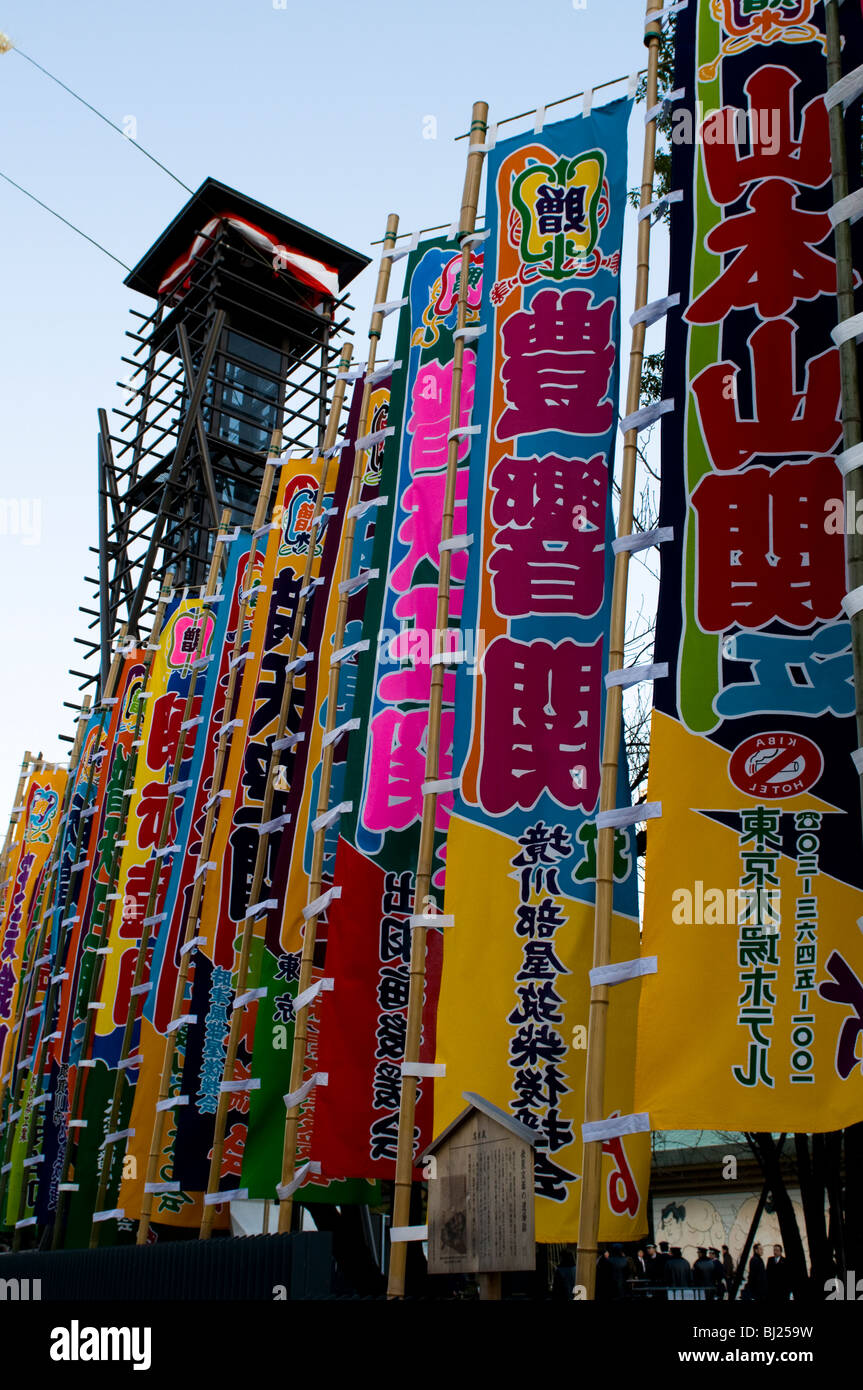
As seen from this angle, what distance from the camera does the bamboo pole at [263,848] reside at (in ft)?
36.1

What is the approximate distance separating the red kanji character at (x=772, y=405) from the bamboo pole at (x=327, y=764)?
4.53 meters

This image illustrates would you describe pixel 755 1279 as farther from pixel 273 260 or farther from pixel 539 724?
pixel 273 260

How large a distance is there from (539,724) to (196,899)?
5.82 m

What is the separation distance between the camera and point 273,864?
12516 mm

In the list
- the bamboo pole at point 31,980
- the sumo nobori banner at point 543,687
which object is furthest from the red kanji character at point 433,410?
the bamboo pole at point 31,980

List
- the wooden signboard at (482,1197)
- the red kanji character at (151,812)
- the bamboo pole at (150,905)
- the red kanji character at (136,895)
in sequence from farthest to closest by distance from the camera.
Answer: the red kanji character at (151,812) < the red kanji character at (136,895) < the bamboo pole at (150,905) < the wooden signboard at (482,1197)

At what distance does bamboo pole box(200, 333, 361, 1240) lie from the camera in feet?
36.1

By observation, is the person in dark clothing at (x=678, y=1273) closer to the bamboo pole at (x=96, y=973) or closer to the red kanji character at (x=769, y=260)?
the bamboo pole at (x=96, y=973)

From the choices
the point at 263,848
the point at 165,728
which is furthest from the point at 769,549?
the point at 165,728

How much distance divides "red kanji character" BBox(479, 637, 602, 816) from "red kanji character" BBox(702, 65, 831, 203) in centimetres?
295

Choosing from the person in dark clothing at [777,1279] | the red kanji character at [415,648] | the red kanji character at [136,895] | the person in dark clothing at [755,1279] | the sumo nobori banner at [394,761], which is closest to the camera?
the sumo nobori banner at [394,761]

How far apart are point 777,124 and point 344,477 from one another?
18.2 ft

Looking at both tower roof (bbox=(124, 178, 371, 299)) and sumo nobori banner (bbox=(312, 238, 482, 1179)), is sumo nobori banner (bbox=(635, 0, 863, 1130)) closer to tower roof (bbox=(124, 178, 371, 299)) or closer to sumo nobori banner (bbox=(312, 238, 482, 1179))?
sumo nobori banner (bbox=(312, 238, 482, 1179))

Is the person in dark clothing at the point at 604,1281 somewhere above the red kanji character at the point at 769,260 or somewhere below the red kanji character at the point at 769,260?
below
